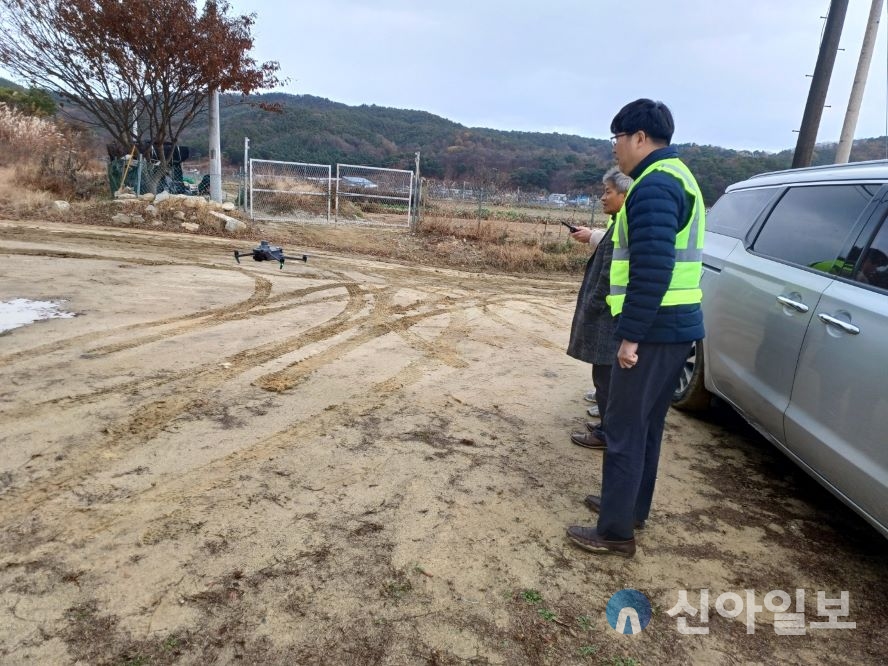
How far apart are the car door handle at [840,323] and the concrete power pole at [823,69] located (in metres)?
8.49

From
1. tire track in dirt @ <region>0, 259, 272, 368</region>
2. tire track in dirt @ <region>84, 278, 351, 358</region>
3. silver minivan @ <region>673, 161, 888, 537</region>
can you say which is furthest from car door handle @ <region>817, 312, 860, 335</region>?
tire track in dirt @ <region>0, 259, 272, 368</region>

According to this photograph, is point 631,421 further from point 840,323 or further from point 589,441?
point 589,441

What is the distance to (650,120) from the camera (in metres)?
2.25

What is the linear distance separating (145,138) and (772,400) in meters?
18.5

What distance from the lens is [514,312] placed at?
762 cm

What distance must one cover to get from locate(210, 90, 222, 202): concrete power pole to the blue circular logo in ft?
52.9

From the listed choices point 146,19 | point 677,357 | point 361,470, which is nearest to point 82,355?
point 361,470

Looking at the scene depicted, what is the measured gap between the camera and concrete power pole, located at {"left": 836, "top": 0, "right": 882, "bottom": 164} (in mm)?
9906

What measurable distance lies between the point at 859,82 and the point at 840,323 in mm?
10518

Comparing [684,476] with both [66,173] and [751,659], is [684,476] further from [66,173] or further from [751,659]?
[66,173]

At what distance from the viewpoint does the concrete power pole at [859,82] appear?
32.5 feet

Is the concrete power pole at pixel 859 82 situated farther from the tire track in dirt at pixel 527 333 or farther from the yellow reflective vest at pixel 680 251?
the yellow reflective vest at pixel 680 251

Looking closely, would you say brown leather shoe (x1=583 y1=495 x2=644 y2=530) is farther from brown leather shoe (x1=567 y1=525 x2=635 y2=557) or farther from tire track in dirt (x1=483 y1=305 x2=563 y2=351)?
tire track in dirt (x1=483 y1=305 x2=563 y2=351)

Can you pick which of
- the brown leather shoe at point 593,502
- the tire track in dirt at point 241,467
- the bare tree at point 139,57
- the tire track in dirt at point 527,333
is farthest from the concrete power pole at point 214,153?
the brown leather shoe at point 593,502
